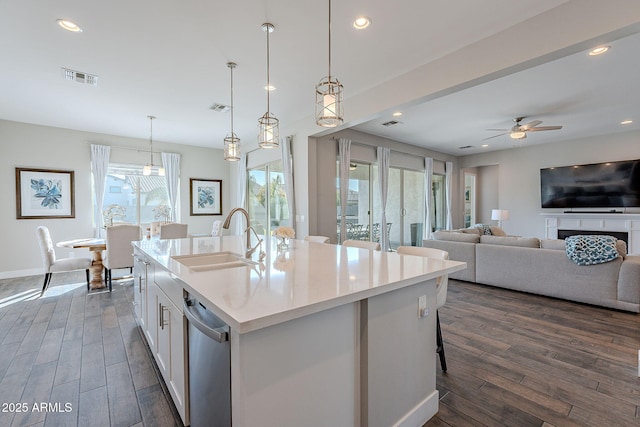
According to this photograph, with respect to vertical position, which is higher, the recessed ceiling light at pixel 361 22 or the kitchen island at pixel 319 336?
the recessed ceiling light at pixel 361 22

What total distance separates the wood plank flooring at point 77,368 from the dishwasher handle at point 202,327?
0.82m

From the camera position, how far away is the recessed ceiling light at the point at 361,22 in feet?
7.96

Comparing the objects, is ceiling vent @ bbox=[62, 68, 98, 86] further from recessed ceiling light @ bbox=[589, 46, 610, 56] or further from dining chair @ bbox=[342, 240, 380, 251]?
recessed ceiling light @ bbox=[589, 46, 610, 56]

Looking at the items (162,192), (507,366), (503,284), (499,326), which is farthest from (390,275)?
(162,192)

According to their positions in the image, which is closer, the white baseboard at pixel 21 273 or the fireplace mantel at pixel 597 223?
the white baseboard at pixel 21 273

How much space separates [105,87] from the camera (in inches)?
149

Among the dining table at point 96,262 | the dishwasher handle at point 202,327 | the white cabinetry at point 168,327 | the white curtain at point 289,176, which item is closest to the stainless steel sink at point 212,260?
the white cabinetry at point 168,327

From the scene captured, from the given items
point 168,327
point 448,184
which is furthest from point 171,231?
point 448,184

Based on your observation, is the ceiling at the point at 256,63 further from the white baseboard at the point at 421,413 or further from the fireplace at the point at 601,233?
the white baseboard at the point at 421,413

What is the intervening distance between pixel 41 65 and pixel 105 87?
0.65 metres

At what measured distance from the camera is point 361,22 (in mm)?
2475

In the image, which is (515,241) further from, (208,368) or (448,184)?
(208,368)

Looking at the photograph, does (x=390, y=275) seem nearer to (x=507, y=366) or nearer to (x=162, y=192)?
(x=507, y=366)

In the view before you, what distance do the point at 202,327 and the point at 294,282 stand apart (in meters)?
0.44
